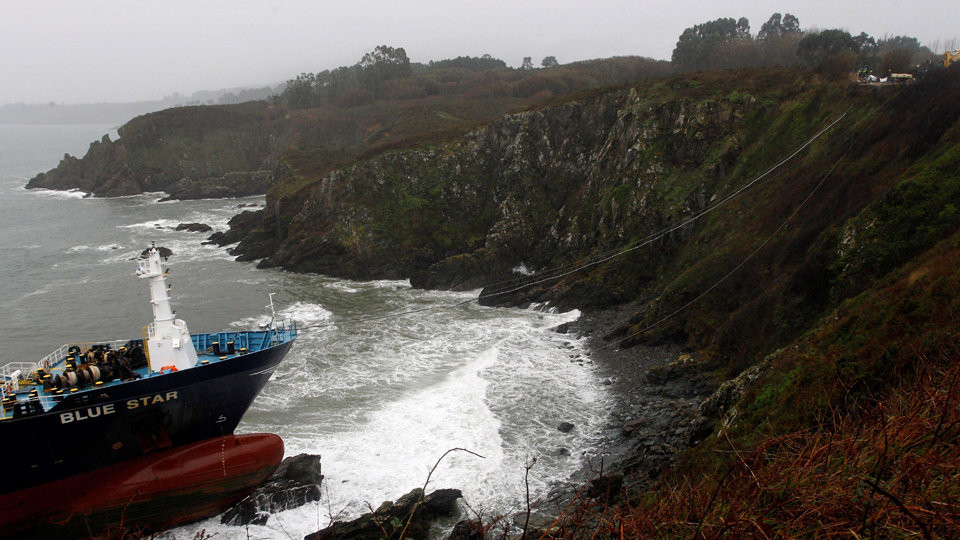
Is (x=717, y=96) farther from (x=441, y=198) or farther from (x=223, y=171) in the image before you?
(x=223, y=171)

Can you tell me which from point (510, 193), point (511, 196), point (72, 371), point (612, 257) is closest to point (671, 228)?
point (612, 257)

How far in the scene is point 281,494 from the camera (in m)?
17.0

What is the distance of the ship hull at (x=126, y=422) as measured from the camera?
50.3 ft

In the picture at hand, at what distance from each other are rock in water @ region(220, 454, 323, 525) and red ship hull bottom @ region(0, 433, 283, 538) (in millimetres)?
439

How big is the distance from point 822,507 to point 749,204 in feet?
93.6

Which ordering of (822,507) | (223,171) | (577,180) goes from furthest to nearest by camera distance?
1. (223,171)
2. (577,180)
3. (822,507)

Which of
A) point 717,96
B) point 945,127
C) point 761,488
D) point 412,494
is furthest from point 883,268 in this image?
point 717,96

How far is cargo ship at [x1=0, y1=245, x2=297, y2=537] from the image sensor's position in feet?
50.8

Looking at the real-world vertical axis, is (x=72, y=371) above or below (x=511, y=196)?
below

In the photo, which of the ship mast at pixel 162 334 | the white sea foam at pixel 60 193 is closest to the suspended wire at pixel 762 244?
the ship mast at pixel 162 334

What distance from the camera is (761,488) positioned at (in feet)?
10.9

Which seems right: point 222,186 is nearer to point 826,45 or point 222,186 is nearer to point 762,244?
point 826,45

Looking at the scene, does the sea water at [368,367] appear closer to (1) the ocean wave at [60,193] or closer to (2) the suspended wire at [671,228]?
(2) the suspended wire at [671,228]

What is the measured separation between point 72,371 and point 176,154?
89.4 metres
